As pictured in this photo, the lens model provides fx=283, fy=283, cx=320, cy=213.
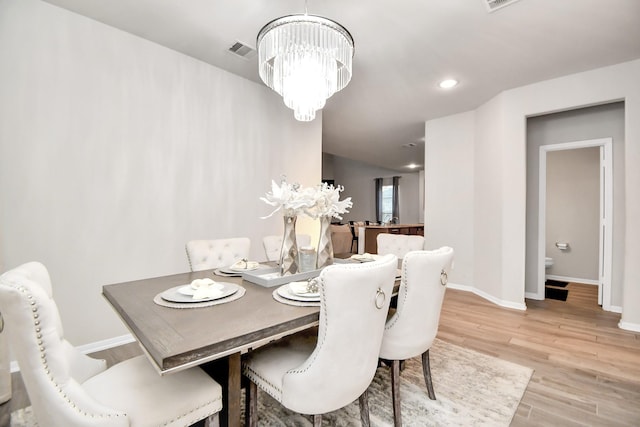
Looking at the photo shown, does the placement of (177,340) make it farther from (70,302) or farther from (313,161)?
(313,161)

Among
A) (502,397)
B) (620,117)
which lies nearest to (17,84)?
(502,397)

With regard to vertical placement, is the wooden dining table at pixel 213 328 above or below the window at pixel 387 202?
below

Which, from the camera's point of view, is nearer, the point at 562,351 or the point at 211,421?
the point at 211,421

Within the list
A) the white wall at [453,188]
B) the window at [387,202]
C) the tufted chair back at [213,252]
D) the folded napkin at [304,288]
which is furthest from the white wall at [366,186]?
the folded napkin at [304,288]

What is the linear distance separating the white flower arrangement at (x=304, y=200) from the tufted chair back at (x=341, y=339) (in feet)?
2.22

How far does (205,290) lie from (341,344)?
2.26 ft

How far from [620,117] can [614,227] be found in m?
1.27

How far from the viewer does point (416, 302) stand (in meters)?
1.49

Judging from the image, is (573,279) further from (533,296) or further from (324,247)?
(324,247)

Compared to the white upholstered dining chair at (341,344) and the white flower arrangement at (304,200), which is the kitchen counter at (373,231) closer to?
the white flower arrangement at (304,200)

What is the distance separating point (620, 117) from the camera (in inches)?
128

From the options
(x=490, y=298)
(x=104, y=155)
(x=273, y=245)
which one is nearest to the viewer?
(x=104, y=155)

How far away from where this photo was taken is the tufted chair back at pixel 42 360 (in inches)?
30.2

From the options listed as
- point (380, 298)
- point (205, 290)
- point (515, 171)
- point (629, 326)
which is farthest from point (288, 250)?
point (629, 326)
